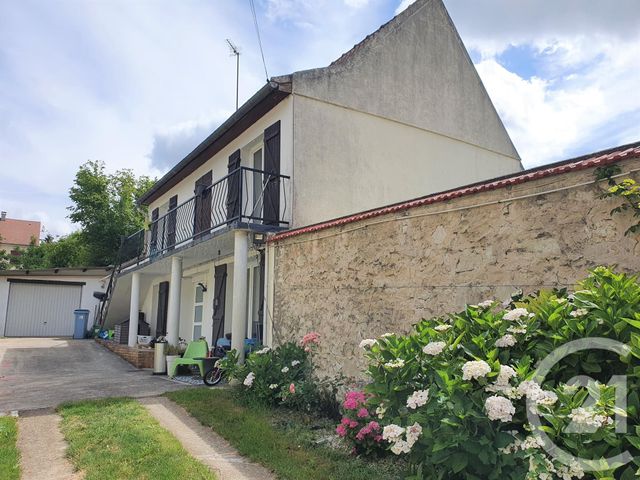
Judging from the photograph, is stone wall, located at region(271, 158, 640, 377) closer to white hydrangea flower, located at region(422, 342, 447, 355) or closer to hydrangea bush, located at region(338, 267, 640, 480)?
hydrangea bush, located at region(338, 267, 640, 480)

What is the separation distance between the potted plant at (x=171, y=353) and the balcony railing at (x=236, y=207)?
2.41 metres

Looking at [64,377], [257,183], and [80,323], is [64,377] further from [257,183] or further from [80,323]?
[80,323]

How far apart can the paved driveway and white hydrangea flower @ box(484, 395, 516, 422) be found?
663 cm

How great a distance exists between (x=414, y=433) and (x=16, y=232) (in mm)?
65639

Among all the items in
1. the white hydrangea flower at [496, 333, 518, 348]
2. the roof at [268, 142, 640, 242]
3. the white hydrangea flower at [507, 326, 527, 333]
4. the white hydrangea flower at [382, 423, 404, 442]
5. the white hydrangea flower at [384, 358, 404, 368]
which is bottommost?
the white hydrangea flower at [382, 423, 404, 442]

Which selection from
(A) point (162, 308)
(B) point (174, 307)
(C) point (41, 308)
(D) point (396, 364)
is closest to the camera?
(D) point (396, 364)

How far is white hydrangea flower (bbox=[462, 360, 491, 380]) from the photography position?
2.42 meters

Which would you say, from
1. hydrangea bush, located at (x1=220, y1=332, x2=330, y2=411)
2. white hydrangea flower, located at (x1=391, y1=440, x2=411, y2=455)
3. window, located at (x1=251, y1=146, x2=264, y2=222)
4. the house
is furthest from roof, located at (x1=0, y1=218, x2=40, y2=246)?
white hydrangea flower, located at (x1=391, y1=440, x2=411, y2=455)

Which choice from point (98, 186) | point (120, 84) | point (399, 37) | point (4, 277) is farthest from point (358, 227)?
point (98, 186)

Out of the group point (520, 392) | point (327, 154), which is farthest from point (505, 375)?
point (327, 154)

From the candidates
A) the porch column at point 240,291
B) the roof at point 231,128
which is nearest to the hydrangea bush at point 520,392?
the porch column at point 240,291

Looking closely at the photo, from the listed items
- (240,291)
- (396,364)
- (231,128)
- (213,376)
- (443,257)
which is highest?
(231,128)

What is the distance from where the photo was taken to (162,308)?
15688 millimetres

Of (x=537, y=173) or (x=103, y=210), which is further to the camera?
(x=103, y=210)
